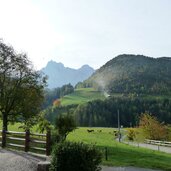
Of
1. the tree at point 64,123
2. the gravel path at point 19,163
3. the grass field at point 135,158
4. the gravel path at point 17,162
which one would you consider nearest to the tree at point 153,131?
the grass field at point 135,158

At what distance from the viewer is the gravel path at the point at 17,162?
19.9m

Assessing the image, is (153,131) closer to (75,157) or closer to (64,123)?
(64,123)

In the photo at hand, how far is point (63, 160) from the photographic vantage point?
16.6m

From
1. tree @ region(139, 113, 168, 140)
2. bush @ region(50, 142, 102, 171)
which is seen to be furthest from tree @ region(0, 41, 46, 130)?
tree @ region(139, 113, 168, 140)

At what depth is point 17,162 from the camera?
21.3 m

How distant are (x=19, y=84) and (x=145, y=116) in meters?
56.3

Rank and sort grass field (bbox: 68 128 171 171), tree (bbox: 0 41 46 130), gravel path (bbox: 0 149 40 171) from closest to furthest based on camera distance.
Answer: gravel path (bbox: 0 149 40 171), grass field (bbox: 68 128 171 171), tree (bbox: 0 41 46 130)

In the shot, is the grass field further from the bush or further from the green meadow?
the bush

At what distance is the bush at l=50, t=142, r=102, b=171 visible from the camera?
16.3 m

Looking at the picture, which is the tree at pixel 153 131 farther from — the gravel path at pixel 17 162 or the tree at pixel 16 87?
the gravel path at pixel 17 162

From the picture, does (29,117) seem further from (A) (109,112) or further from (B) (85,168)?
(A) (109,112)

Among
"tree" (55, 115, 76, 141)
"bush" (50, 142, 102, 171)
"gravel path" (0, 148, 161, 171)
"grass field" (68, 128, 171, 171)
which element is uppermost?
"tree" (55, 115, 76, 141)

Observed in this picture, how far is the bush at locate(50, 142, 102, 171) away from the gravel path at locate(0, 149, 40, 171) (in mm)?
3492

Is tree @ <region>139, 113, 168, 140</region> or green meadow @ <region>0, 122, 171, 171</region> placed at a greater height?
tree @ <region>139, 113, 168, 140</region>
